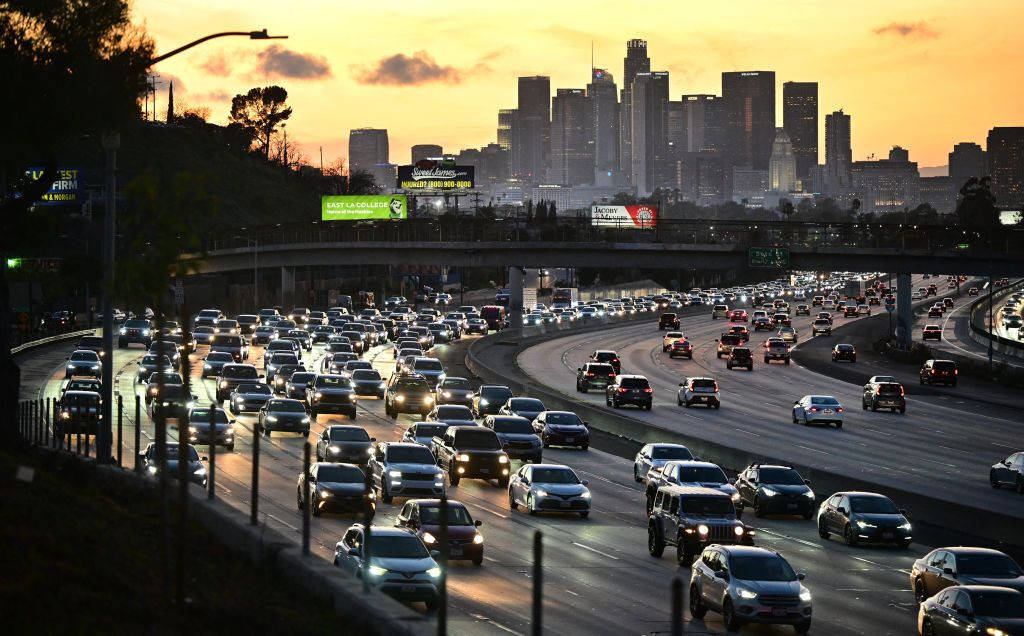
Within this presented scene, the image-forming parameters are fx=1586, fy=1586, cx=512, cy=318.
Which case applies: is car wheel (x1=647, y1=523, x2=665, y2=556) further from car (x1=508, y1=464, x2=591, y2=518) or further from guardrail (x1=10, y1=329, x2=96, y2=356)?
guardrail (x1=10, y1=329, x2=96, y2=356)

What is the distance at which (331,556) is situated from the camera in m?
29.1

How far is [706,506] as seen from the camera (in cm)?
3250

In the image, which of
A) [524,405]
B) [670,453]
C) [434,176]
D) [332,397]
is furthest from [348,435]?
[434,176]

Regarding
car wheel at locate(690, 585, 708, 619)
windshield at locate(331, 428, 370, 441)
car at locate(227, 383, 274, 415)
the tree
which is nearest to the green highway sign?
car at locate(227, 383, 274, 415)

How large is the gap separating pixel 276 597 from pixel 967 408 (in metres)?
63.2

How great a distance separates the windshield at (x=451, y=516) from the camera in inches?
1187

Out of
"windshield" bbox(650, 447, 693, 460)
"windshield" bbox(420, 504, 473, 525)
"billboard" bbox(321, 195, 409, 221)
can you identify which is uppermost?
"billboard" bbox(321, 195, 409, 221)

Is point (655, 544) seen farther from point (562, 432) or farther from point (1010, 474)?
point (562, 432)

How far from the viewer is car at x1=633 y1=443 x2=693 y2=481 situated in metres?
44.6

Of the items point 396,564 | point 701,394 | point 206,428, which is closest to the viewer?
point 396,564

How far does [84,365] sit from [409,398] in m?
17.8

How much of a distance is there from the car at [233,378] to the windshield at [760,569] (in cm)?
3882

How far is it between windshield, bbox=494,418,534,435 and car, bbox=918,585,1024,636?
23915 mm

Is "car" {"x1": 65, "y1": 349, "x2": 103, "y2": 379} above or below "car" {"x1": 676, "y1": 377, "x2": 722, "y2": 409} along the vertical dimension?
above
